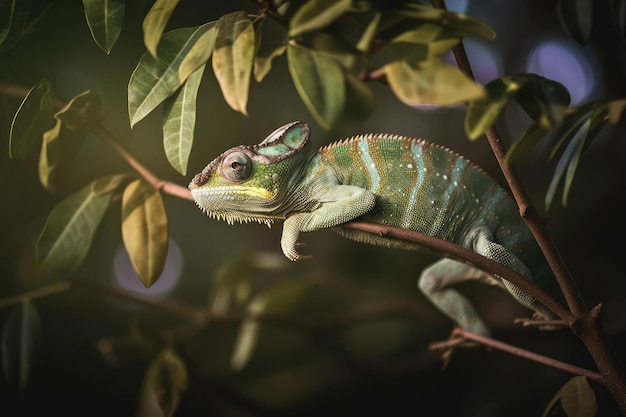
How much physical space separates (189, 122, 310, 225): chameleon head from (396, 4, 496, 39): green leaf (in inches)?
18.1

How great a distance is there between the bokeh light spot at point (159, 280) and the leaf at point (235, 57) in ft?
5.66

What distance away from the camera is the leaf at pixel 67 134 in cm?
134

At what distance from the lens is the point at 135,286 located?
2768mm

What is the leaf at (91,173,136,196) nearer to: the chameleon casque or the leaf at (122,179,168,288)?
the leaf at (122,179,168,288)

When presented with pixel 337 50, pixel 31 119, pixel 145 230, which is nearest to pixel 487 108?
pixel 337 50

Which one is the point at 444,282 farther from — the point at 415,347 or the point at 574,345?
the point at 415,347

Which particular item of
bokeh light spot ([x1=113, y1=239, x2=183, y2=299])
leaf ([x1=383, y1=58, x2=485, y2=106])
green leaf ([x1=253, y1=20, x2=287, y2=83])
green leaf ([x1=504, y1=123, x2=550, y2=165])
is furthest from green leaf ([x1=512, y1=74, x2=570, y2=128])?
bokeh light spot ([x1=113, y1=239, x2=183, y2=299])

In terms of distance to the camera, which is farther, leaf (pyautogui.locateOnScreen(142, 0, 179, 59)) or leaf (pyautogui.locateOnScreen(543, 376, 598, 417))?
leaf (pyautogui.locateOnScreen(543, 376, 598, 417))

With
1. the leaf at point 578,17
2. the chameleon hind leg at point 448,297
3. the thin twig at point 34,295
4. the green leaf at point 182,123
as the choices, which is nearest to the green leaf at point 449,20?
the leaf at point 578,17

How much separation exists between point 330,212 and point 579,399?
0.61 m

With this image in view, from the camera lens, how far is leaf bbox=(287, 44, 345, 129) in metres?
0.87

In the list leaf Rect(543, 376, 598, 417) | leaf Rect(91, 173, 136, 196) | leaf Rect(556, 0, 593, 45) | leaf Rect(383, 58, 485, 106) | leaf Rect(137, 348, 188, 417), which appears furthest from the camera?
leaf Rect(137, 348, 188, 417)

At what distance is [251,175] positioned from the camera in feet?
4.24

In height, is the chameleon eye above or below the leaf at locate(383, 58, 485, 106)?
below
